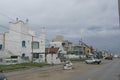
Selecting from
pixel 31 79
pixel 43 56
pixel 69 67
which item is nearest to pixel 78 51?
pixel 43 56

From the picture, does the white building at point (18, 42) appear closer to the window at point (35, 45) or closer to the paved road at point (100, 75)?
the window at point (35, 45)

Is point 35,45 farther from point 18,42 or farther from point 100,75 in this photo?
point 100,75

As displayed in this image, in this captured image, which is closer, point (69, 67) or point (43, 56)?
point (69, 67)

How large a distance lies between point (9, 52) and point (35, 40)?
987cm

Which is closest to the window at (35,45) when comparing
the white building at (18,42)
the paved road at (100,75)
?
the white building at (18,42)

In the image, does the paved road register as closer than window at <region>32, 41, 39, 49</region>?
Yes

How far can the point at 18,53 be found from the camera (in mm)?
74750

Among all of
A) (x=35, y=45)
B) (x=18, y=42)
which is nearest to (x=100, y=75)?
(x=18, y=42)

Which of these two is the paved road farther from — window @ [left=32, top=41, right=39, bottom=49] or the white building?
window @ [left=32, top=41, right=39, bottom=49]

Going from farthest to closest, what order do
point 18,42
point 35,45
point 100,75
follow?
point 35,45, point 18,42, point 100,75

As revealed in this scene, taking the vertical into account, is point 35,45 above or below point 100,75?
above

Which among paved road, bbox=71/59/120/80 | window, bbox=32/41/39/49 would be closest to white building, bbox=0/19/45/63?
window, bbox=32/41/39/49

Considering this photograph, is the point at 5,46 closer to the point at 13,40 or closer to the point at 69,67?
the point at 13,40

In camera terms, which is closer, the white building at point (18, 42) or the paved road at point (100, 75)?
the paved road at point (100, 75)
